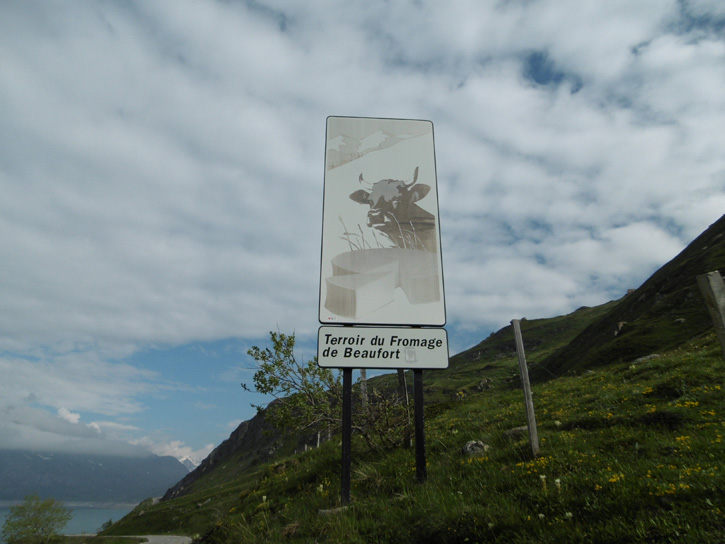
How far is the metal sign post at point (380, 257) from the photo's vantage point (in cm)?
979

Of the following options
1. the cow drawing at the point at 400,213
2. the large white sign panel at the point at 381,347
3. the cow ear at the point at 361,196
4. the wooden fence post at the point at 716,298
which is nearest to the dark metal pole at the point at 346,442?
the large white sign panel at the point at 381,347

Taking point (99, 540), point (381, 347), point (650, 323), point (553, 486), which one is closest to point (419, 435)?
point (381, 347)

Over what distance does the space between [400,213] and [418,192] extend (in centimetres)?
90

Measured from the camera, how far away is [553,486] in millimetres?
6961

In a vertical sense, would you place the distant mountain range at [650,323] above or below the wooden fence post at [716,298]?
above

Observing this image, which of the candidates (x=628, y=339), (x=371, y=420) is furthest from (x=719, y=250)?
(x=371, y=420)

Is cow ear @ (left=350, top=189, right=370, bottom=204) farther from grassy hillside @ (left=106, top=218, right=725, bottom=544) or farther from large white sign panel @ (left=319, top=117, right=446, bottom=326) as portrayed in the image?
grassy hillside @ (left=106, top=218, right=725, bottom=544)

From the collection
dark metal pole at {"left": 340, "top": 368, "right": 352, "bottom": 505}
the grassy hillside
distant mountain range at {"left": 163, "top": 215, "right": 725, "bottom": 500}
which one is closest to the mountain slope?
distant mountain range at {"left": 163, "top": 215, "right": 725, "bottom": 500}

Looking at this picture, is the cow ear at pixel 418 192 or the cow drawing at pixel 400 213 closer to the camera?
the cow drawing at pixel 400 213

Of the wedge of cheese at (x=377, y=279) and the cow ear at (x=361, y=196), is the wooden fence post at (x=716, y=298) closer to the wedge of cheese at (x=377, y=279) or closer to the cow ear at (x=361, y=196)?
the wedge of cheese at (x=377, y=279)

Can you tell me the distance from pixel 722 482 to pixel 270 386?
40.4 ft

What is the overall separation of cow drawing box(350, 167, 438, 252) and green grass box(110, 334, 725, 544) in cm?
583

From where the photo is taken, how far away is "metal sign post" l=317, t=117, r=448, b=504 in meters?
9.79

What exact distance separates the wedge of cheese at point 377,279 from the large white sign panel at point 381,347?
589mm
